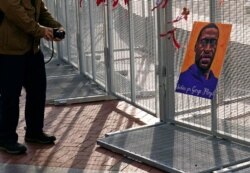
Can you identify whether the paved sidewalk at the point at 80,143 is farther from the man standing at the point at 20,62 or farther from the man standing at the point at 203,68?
the man standing at the point at 203,68

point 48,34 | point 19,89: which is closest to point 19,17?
point 48,34

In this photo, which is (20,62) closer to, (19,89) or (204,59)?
(19,89)

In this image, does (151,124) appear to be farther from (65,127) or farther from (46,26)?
(46,26)

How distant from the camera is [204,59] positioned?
579 centimetres

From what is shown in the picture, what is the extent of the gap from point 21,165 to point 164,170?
56.0 inches

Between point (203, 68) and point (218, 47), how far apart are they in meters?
0.30

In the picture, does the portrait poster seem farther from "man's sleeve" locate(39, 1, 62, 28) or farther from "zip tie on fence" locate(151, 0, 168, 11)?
"man's sleeve" locate(39, 1, 62, 28)

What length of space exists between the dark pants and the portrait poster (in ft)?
4.78

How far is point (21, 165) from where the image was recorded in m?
5.74

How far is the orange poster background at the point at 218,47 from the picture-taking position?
217 inches

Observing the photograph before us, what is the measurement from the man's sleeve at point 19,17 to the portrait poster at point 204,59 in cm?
148

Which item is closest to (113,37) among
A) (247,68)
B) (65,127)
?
(65,127)

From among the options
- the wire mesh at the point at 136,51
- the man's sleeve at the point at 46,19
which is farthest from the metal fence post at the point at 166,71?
the man's sleeve at the point at 46,19

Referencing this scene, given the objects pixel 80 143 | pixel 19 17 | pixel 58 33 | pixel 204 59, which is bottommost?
pixel 80 143
